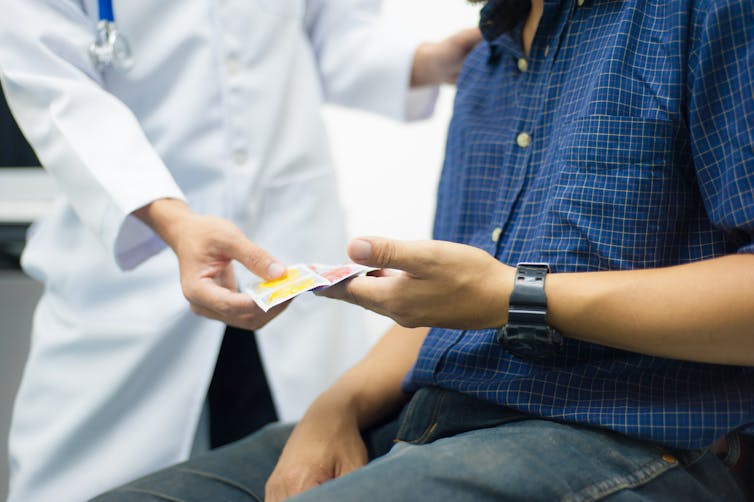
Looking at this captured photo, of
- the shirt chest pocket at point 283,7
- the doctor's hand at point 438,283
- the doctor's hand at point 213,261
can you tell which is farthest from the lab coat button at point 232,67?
the doctor's hand at point 438,283

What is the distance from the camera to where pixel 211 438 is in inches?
61.9

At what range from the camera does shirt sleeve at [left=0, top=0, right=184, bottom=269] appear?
3.76ft

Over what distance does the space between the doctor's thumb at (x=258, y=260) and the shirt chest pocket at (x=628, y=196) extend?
0.37 m

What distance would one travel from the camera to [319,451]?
3.39 feet

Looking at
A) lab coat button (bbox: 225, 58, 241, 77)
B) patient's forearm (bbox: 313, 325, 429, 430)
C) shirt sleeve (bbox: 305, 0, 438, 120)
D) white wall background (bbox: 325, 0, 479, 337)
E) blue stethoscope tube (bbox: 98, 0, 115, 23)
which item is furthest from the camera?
white wall background (bbox: 325, 0, 479, 337)

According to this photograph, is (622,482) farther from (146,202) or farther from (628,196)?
(146,202)

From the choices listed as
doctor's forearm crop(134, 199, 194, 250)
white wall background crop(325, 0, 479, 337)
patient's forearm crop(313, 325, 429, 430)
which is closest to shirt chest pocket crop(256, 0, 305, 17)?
doctor's forearm crop(134, 199, 194, 250)

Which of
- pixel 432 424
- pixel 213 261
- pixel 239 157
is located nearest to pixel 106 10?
pixel 239 157

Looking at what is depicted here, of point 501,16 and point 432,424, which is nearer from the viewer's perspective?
point 432,424

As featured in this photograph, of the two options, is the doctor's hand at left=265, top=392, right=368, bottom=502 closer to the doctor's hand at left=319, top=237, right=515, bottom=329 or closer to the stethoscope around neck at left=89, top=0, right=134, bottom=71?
the doctor's hand at left=319, top=237, right=515, bottom=329

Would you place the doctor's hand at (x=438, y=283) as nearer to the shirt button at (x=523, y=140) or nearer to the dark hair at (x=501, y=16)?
the shirt button at (x=523, y=140)

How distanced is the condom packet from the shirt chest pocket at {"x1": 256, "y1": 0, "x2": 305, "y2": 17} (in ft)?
1.99

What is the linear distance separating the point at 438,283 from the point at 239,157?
2.21 ft

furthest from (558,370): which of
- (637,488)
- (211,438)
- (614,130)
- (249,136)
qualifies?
(211,438)
